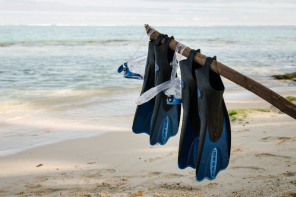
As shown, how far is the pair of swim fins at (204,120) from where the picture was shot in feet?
7.00

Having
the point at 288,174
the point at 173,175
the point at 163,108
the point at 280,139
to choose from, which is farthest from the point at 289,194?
the point at 280,139

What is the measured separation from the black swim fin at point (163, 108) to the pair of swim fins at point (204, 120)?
23 centimetres

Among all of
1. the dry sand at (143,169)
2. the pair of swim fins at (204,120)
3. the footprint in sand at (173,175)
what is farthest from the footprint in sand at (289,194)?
the pair of swim fins at (204,120)

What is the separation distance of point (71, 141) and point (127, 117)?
1820mm

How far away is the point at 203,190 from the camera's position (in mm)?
3668

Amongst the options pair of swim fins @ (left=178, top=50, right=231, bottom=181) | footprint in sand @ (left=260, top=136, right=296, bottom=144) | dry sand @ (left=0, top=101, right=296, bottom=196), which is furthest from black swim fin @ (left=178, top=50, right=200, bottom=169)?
footprint in sand @ (left=260, top=136, right=296, bottom=144)

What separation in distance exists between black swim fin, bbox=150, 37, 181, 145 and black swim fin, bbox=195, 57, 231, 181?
1.23ft

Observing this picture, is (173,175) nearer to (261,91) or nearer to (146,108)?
(146,108)

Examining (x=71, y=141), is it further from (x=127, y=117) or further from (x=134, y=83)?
(x=134, y=83)

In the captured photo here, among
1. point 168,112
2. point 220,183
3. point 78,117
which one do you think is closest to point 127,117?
point 78,117

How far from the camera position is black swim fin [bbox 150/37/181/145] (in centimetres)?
245

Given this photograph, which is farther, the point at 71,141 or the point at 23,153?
the point at 71,141

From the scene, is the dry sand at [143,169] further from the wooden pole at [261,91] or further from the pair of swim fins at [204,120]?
the wooden pole at [261,91]

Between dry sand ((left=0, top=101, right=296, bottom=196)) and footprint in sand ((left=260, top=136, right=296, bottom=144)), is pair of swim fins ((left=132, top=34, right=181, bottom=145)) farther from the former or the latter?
footprint in sand ((left=260, top=136, right=296, bottom=144))
